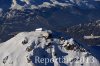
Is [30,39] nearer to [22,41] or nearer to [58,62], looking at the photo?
[22,41]

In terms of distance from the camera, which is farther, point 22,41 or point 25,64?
point 22,41

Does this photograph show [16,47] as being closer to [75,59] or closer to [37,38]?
[37,38]

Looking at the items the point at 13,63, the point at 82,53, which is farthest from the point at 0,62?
the point at 82,53

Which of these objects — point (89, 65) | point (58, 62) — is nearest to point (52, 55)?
point (58, 62)

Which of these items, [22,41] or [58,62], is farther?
[22,41]

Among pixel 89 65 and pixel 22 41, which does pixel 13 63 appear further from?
pixel 89 65
